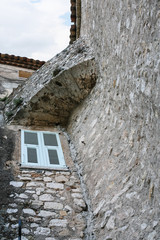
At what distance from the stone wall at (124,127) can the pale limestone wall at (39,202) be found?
0.25 metres

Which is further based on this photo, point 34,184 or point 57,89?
point 57,89

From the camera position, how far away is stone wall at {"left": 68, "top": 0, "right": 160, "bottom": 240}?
2879mm

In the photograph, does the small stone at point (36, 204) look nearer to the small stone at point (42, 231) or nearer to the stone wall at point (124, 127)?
the small stone at point (42, 231)

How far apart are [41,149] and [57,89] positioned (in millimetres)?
1132

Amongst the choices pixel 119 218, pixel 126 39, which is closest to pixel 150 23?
pixel 126 39

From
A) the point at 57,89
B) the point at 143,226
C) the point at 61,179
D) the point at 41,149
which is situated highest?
the point at 57,89

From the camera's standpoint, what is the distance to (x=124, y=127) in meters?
Answer: 3.75

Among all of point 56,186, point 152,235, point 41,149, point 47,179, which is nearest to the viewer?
point 152,235

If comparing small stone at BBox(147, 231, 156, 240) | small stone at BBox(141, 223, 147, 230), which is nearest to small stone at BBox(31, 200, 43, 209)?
small stone at BBox(141, 223, 147, 230)

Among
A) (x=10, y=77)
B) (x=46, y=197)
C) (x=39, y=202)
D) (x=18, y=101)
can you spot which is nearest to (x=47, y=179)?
(x=46, y=197)

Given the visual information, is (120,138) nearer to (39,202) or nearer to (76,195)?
(76,195)

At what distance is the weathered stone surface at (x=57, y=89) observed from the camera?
5.14 m

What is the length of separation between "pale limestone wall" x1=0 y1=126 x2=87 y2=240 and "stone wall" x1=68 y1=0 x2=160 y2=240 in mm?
246

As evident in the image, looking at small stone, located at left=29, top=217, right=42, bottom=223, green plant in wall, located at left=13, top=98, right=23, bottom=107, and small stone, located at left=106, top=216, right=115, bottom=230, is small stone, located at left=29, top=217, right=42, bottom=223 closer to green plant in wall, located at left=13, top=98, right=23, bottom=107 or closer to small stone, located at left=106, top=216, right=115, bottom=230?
small stone, located at left=106, top=216, right=115, bottom=230
